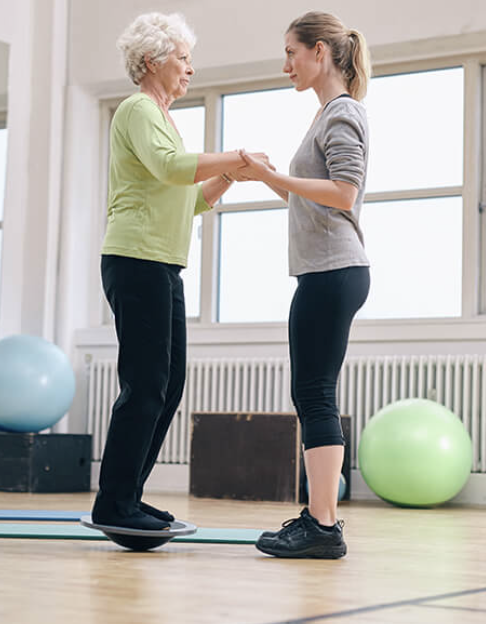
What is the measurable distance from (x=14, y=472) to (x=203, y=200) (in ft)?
9.89

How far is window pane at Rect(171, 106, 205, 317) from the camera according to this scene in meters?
6.10

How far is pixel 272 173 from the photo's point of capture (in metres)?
2.38

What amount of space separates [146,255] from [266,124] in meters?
3.77

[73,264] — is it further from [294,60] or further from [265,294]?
[294,60]

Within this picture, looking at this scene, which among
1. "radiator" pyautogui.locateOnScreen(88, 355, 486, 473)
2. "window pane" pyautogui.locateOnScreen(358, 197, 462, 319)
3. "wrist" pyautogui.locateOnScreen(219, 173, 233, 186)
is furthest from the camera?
"window pane" pyautogui.locateOnScreen(358, 197, 462, 319)

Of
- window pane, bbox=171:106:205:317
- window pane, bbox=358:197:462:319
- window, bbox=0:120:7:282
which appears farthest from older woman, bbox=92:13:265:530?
window, bbox=0:120:7:282

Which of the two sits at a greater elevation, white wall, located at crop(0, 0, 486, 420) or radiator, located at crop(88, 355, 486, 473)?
white wall, located at crop(0, 0, 486, 420)

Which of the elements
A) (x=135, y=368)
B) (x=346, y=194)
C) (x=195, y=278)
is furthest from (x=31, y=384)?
(x=346, y=194)

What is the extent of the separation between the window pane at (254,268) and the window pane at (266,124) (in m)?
0.14

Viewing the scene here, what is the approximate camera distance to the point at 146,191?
96.0 inches

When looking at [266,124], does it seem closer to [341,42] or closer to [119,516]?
[341,42]

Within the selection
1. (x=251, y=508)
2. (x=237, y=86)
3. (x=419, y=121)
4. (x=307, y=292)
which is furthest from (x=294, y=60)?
(x=237, y=86)

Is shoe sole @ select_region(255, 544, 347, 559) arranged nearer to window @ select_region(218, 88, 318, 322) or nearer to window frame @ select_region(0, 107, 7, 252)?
window @ select_region(218, 88, 318, 322)

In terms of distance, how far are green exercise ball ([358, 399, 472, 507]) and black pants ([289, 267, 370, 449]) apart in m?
2.22
